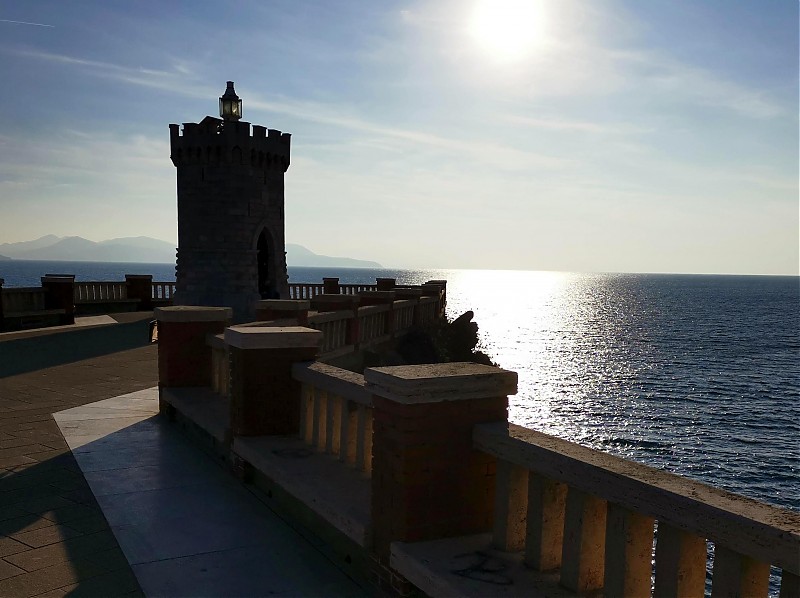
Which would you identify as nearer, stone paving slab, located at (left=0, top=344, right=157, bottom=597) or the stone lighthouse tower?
stone paving slab, located at (left=0, top=344, right=157, bottom=597)

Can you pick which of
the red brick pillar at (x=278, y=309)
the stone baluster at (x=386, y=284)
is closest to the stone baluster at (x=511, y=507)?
the red brick pillar at (x=278, y=309)

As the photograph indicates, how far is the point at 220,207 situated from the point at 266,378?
2123 cm

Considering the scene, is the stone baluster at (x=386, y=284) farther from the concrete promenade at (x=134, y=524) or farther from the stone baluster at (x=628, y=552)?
the stone baluster at (x=628, y=552)

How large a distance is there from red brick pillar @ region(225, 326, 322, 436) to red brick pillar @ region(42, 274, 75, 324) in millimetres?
17793

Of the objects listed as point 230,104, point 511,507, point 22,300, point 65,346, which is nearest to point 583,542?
point 511,507

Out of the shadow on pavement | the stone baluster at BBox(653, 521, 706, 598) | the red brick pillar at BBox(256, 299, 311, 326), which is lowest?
the shadow on pavement

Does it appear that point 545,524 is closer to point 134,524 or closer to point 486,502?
point 486,502

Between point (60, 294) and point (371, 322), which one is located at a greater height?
point (60, 294)

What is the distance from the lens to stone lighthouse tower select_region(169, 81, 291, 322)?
26281mm

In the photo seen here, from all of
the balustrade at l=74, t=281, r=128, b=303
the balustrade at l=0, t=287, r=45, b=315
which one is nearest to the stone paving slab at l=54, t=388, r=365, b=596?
the balustrade at l=0, t=287, r=45, b=315

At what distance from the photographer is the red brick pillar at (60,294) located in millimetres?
21500

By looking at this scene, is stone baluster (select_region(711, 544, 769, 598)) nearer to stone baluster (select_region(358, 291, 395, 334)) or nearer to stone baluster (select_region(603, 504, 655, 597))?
stone baluster (select_region(603, 504, 655, 597))

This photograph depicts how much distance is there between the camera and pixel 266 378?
21.2 ft

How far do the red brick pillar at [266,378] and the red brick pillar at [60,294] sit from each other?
17793 mm
